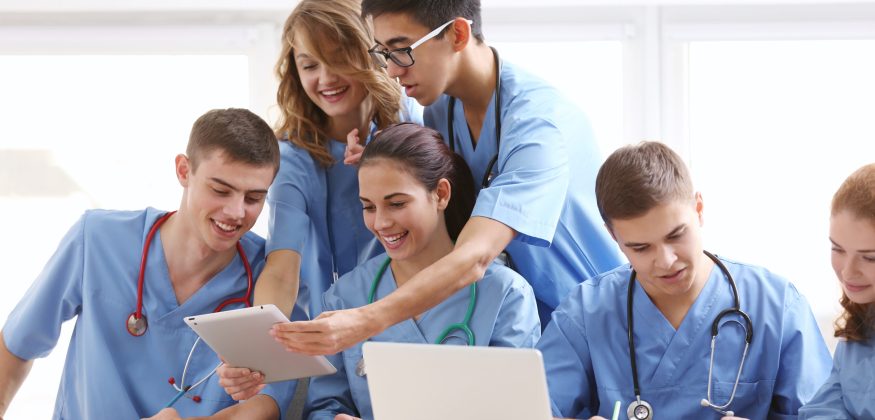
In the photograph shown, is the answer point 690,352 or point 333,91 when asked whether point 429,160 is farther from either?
point 690,352

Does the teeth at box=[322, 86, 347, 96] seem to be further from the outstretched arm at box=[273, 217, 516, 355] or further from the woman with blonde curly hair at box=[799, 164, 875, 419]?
the woman with blonde curly hair at box=[799, 164, 875, 419]

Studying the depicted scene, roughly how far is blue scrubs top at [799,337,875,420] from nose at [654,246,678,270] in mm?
337

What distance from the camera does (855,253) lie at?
5.90 ft

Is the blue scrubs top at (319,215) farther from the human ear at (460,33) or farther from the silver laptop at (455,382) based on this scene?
the silver laptop at (455,382)

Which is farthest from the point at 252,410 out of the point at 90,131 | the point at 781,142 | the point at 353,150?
the point at 781,142

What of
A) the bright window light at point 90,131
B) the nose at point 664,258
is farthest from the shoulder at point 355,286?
the bright window light at point 90,131

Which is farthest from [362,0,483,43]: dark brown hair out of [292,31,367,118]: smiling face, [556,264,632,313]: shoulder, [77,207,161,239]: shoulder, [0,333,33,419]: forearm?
[0,333,33,419]: forearm

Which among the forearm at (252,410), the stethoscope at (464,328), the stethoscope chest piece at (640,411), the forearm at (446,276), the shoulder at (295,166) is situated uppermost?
the shoulder at (295,166)

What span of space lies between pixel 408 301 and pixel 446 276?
9 cm

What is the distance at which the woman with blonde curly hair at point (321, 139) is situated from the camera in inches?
95.7

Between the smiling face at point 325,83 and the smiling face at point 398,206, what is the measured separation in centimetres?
27

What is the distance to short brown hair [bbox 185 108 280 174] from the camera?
2.30m

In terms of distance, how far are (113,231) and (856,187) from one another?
61.6 inches

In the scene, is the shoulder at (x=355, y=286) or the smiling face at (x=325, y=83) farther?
the smiling face at (x=325, y=83)
